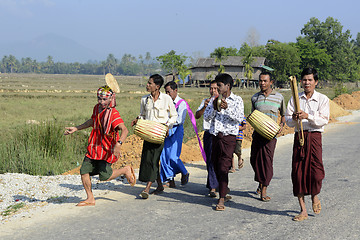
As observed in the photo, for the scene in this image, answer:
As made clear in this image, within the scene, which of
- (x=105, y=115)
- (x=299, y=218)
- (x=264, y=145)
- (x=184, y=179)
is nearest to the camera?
(x=299, y=218)

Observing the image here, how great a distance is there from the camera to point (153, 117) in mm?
6523

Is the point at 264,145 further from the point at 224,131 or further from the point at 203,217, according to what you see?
the point at 203,217

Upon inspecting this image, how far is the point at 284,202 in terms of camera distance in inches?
243

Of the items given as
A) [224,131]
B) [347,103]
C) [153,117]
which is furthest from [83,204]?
[347,103]

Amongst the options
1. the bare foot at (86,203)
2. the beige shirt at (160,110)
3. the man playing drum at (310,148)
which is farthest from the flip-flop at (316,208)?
the bare foot at (86,203)

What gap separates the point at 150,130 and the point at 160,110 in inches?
22.4

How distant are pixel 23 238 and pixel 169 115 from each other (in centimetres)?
286

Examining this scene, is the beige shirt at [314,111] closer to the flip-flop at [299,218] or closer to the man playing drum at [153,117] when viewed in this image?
the flip-flop at [299,218]

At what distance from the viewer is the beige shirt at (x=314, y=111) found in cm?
520

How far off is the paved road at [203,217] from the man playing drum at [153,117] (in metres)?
0.36

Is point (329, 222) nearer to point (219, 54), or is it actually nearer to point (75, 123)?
point (75, 123)

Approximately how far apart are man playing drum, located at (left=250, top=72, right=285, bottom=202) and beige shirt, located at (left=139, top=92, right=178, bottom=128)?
131 cm

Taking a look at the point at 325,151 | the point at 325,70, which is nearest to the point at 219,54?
the point at 325,70

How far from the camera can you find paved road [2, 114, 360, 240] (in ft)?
15.7
